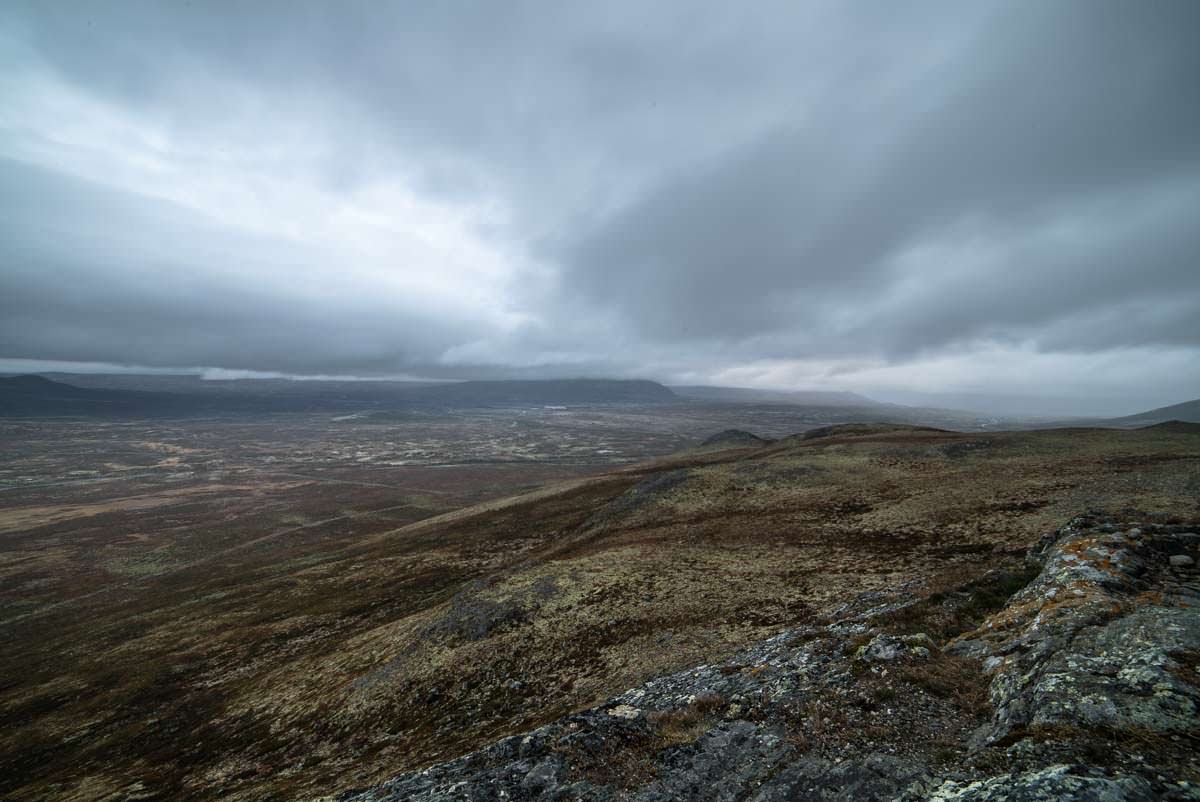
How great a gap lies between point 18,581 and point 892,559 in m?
111

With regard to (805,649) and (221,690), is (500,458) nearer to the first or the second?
(221,690)

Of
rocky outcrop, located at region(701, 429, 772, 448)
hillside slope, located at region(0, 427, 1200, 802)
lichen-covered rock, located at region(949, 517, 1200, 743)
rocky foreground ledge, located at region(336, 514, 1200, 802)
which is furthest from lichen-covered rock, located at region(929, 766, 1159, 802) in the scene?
rocky outcrop, located at region(701, 429, 772, 448)

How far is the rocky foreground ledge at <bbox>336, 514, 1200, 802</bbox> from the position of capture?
758cm

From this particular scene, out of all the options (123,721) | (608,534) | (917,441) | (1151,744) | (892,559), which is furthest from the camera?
(917,441)

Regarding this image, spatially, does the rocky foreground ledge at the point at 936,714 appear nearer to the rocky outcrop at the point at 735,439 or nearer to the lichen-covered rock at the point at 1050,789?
the lichen-covered rock at the point at 1050,789

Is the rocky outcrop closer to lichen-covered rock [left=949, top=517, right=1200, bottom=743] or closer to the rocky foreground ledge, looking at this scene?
lichen-covered rock [left=949, top=517, right=1200, bottom=743]

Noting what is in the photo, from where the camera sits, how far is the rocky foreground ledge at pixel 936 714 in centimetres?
758

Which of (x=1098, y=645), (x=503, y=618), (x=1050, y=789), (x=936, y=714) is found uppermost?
(x=1098, y=645)

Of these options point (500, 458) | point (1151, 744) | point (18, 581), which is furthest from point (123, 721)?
point (500, 458)

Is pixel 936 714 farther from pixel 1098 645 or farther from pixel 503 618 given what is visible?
pixel 503 618

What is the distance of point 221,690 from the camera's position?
2936 centimetres

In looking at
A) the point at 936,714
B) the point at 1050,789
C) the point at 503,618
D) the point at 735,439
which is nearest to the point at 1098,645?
the point at 936,714

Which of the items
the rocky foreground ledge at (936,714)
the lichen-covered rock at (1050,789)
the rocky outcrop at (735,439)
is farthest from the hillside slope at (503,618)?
the rocky outcrop at (735,439)

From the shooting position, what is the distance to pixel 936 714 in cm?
1002
